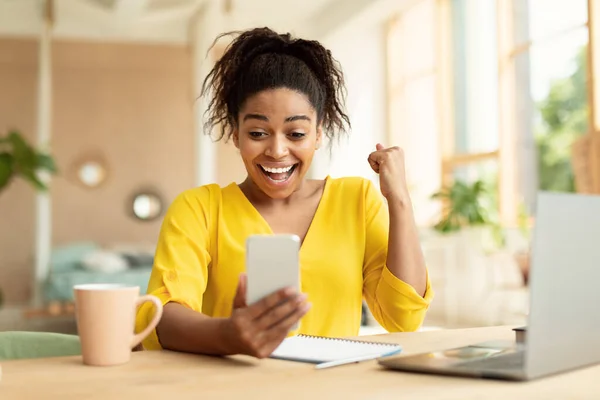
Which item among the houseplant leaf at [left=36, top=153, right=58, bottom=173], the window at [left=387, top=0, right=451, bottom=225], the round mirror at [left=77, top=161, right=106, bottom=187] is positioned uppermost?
the window at [left=387, top=0, right=451, bottom=225]

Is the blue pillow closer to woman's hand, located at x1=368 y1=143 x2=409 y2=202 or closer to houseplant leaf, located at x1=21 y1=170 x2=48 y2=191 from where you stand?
houseplant leaf, located at x1=21 y1=170 x2=48 y2=191

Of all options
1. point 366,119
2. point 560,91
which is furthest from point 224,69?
point 366,119

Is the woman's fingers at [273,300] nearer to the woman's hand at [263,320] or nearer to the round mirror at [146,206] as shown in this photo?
the woman's hand at [263,320]

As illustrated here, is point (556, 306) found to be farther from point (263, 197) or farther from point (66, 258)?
point (66, 258)

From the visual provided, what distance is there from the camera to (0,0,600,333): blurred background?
6.62m

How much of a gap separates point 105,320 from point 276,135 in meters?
0.60

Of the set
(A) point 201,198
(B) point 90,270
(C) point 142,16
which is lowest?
(B) point 90,270

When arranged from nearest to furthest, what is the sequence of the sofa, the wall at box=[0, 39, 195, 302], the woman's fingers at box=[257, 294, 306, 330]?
1. the woman's fingers at box=[257, 294, 306, 330]
2. the sofa
3. the wall at box=[0, 39, 195, 302]

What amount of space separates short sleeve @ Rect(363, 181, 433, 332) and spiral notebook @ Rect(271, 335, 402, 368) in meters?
0.32

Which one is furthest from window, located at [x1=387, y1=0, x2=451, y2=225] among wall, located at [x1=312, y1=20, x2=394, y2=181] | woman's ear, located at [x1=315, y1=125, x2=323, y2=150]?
woman's ear, located at [x1=315, y1=125, x2=323, y2=150]

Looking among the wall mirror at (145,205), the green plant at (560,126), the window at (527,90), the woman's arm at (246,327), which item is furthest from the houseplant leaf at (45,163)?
the woman's arm at (246,327)

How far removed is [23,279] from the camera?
30.3 feet

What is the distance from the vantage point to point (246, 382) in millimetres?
859

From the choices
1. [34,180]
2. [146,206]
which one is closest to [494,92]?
[34,180]
